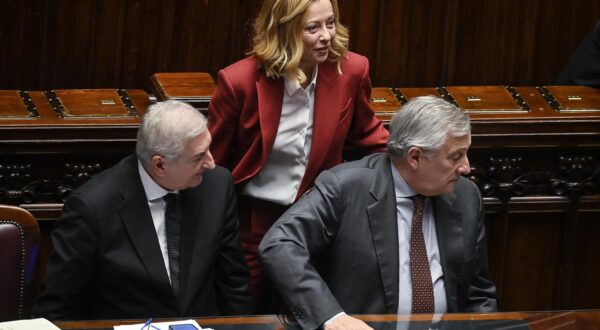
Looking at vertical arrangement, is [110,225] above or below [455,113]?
below

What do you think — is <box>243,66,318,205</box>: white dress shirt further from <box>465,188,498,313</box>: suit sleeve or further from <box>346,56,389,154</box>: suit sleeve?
<box>465,188,498,313</box>: suit sleeve

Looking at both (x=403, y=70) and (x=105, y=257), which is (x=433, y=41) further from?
(x=105, y=257)

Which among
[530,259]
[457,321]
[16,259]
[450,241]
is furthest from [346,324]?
[530,259]

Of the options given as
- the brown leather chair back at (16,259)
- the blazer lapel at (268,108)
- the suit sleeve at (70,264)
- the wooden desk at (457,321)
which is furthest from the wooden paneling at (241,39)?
the wooden desk at (457,321)

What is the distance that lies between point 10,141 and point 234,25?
5.30ft

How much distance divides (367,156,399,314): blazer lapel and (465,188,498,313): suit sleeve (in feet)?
0.96

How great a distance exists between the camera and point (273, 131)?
171 inches

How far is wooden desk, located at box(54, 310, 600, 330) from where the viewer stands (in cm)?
340

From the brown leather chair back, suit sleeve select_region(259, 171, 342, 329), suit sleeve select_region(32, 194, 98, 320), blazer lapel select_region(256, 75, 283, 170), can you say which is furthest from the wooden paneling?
the brown leather chair back

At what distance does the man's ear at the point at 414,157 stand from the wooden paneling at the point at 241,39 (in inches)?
76.2

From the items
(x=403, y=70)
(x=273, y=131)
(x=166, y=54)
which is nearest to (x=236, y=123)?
(x=273, y=131)

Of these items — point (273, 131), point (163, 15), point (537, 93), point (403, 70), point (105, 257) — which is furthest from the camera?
point (403, 70)

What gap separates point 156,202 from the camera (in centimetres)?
397

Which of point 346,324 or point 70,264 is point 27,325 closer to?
point 70,264
